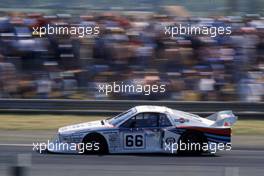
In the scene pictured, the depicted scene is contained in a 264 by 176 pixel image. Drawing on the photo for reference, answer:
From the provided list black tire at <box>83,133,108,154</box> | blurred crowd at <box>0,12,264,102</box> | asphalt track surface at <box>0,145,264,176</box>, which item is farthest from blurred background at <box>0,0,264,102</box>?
black tire at <box>83,133,108,154</box>

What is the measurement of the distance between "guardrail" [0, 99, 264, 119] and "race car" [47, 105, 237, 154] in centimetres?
468

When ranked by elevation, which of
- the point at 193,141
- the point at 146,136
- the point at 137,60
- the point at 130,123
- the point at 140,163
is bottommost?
the point at 140,163

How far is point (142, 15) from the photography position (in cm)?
1864

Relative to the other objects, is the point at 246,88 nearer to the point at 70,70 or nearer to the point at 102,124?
the point at 70,70

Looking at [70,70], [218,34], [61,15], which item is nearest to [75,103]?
[70,70]

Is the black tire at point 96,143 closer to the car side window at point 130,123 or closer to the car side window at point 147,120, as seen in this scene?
the car side window at point 130,123

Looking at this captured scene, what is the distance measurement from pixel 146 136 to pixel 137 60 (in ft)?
16.0

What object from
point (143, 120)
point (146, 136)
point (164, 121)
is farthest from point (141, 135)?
point (164, 121)

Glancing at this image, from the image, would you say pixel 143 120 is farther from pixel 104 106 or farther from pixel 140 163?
pixel 104 106

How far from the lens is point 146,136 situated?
41.9 ft

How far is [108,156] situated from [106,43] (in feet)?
18.0

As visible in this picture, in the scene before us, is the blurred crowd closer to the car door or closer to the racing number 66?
the car door

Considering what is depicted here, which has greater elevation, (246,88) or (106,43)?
(106,43)

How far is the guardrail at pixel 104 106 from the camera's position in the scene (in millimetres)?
17688
